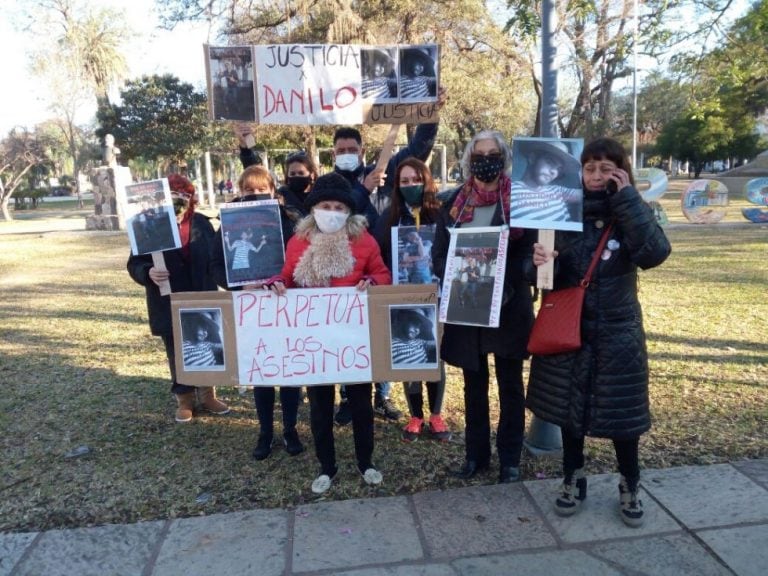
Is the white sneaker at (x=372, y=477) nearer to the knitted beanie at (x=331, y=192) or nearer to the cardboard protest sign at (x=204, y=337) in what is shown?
the cardboard protest sign at (x=204, y=337)

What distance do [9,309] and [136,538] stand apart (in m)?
7.07

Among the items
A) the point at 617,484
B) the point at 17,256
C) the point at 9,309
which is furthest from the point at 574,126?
the point at 617,484

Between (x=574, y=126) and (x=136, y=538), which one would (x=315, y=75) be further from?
(x=574, y=126)

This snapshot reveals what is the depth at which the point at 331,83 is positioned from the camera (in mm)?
3838

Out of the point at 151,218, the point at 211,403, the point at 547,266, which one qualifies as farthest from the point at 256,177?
the point at 547,266

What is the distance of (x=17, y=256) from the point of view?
586 inches

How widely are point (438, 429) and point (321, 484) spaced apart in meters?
0.98

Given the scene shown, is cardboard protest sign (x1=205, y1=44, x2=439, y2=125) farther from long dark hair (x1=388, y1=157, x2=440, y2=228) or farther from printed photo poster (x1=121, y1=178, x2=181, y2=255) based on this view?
printed photo poster (x1=121, y1=178, x2=181, y2=255)

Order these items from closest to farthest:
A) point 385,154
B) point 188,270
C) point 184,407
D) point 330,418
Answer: point 330,418, point 385,154, point 188,270, point 184,407

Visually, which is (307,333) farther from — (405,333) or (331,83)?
(331,83)

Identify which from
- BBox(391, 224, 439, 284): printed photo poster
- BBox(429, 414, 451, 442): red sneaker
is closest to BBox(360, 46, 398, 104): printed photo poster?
BBox(391, 224, 439, 284): printed photo poster

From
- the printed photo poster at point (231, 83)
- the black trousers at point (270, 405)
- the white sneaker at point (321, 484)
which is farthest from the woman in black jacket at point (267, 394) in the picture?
the white sneaker at point (321, 484)

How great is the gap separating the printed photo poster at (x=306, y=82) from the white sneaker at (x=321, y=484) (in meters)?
2.21

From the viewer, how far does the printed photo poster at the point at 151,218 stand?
349 cm
